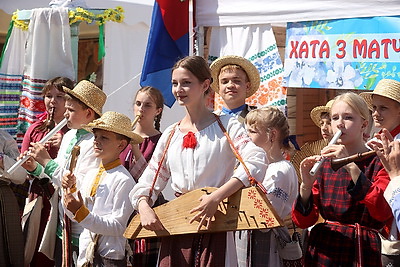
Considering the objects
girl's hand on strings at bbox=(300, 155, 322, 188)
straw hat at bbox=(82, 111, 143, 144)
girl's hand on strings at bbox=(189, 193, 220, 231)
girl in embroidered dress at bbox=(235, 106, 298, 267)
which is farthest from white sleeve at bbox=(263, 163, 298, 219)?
straw hat at bbox=(82, 111, 143, 144)

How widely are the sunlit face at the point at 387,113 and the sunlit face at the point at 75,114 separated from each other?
6.15 ft

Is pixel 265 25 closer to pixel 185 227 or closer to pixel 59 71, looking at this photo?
pixel 59 71

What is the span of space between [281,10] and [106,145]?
1751 millimetres

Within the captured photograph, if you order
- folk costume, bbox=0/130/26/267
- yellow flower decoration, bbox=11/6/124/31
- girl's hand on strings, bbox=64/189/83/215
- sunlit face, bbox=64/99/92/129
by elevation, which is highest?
yellow flower decoration, bbox=11/6/124/31

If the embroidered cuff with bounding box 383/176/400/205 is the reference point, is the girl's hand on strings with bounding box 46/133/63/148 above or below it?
above

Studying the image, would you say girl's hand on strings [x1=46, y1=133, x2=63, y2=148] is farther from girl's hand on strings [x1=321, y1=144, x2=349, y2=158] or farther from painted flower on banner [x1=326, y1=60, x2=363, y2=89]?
girl's hand on strings [x1=321, y1=144, x2=349, y2=158]

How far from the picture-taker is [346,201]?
124 inches

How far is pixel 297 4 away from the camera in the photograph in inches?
183

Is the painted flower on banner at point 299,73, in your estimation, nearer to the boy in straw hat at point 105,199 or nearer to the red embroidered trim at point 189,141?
the boy in straw hat at point 105,199

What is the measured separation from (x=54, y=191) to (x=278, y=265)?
1.74 meters

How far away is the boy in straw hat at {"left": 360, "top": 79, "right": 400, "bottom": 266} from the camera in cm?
346

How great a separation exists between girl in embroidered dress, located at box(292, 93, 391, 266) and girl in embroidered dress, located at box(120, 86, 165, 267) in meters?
1.06

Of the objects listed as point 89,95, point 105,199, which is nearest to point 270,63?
point 89,95

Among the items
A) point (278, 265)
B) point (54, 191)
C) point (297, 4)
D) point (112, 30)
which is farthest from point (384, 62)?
point (112, 30)
